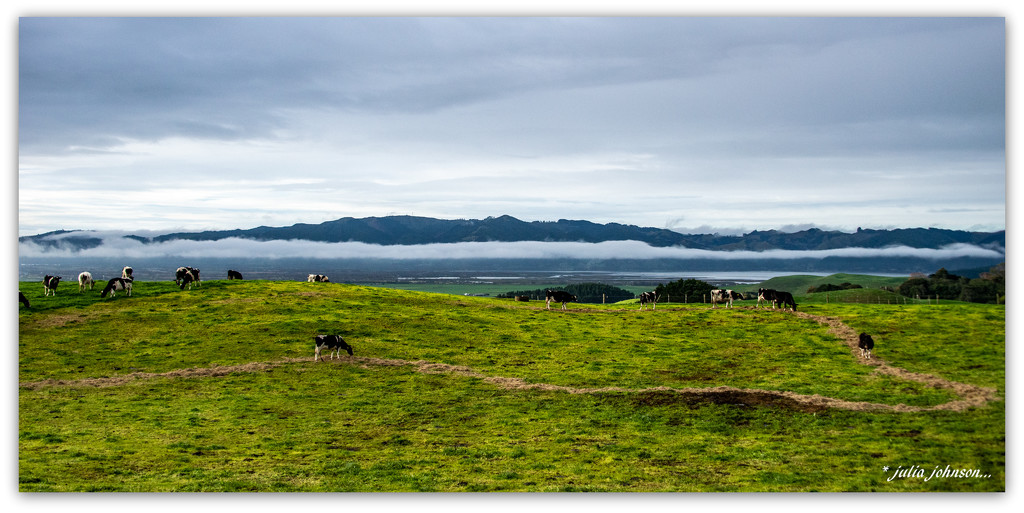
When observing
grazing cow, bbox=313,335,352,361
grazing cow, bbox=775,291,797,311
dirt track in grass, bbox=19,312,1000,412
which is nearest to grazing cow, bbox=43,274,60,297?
dirt track in grass, bbox=19,312,1000,412

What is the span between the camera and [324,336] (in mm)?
24875

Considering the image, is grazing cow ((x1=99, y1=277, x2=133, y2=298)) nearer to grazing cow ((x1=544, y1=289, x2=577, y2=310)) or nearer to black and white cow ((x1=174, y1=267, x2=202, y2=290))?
black and white cow ((x1=174, y1=267, x2=202, y2=290))

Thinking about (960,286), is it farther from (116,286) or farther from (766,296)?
(116,286)

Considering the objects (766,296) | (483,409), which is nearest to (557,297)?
(766,296)

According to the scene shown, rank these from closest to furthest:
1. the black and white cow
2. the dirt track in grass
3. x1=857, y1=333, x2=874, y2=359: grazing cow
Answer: the dirt track in grass → x1=857, y1=333, x2=874, y2=359: grazing cow → the black and white cow

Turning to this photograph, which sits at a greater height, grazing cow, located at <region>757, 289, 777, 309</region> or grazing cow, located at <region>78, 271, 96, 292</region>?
grazing cow, located at <region>78, 271, 96, 292</region>

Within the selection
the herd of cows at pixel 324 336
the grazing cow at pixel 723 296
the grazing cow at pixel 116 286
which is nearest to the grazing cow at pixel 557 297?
the herd of cows at pixel 324 336

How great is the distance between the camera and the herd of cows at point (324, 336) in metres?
24.8

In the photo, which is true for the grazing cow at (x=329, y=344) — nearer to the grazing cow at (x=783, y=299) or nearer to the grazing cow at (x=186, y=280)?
the grazing cow at (x=186, y=280)

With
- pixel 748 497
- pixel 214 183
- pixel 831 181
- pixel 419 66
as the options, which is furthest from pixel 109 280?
pixel 831 181

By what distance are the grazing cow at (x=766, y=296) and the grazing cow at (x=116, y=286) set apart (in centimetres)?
3999

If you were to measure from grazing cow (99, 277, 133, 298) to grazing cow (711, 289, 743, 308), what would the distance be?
38.3m

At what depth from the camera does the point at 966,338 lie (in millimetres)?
16969

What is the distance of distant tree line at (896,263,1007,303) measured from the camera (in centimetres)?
1622
